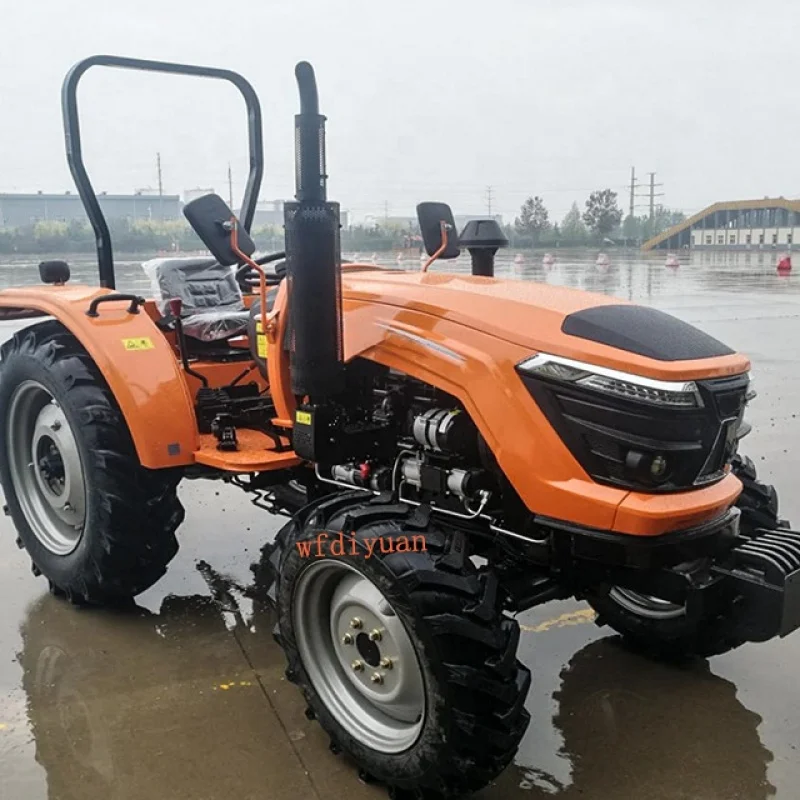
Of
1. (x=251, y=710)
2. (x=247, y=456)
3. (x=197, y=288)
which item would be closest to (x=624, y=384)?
(x=247, y=456)

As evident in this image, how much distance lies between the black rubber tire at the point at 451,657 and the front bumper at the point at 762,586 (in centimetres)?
63

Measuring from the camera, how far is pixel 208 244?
291 cm

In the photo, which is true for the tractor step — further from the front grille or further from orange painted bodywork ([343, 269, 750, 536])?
the front grille

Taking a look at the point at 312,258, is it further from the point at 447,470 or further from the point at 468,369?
the point at 447,470

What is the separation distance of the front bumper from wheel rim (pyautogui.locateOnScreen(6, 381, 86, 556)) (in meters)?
2.50

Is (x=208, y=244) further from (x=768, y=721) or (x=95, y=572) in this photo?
(x=768, y=721)

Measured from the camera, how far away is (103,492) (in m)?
3.45

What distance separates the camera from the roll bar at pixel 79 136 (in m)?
3.86

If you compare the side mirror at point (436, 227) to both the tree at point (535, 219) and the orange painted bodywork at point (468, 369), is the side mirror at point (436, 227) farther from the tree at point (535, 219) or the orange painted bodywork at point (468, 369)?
the tree at point (535, 219)

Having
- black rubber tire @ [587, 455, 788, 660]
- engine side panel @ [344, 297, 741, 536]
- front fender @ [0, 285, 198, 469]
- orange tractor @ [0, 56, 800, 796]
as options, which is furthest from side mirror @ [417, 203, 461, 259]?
black rubber tire @ [587, 455, 788, 660]

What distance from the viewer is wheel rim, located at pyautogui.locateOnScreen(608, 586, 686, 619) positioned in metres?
3.28

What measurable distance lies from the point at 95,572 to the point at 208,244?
1.48 metres

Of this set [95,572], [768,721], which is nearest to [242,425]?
[95,572]

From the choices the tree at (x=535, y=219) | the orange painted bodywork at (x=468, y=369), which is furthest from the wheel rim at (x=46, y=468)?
the tree at (x=535, y=219)
